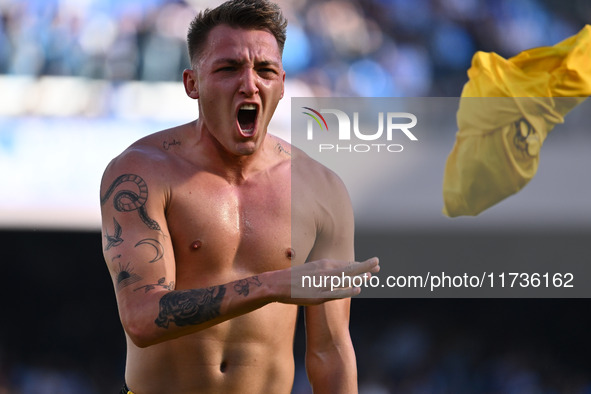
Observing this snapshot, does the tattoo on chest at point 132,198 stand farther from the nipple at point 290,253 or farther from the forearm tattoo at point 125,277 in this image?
the nipple at point 290,253

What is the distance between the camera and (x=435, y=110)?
13.8 ft

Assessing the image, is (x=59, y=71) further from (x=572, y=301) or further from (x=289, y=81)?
(x=572, y=301)

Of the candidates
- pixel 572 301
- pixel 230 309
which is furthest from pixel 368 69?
pixel 230 309

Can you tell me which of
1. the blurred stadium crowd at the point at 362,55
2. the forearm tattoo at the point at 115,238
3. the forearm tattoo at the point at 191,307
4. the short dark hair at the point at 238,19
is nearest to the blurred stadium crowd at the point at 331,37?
the blurred stadium crowd at the point at 362,55

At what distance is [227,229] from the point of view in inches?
124

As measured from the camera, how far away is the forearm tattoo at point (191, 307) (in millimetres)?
2650

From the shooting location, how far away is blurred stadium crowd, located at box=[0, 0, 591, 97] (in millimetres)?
6383

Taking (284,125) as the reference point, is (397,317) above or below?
below

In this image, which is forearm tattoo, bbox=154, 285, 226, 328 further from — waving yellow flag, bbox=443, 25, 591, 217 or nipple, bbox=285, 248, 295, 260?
waving yellow flag, bbox=443, 25, 591, 217

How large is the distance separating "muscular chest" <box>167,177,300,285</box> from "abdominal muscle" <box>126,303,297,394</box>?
20 cm

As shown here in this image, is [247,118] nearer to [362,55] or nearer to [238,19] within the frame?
[238,19]

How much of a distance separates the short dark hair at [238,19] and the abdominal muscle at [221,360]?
1031 mm

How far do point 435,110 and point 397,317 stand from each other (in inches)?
118

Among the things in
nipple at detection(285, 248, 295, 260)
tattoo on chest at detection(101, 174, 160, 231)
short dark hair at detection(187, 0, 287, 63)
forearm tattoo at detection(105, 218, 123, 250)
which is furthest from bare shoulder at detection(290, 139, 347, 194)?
forearm tattoo at detection(105, 218, 123, 250)
